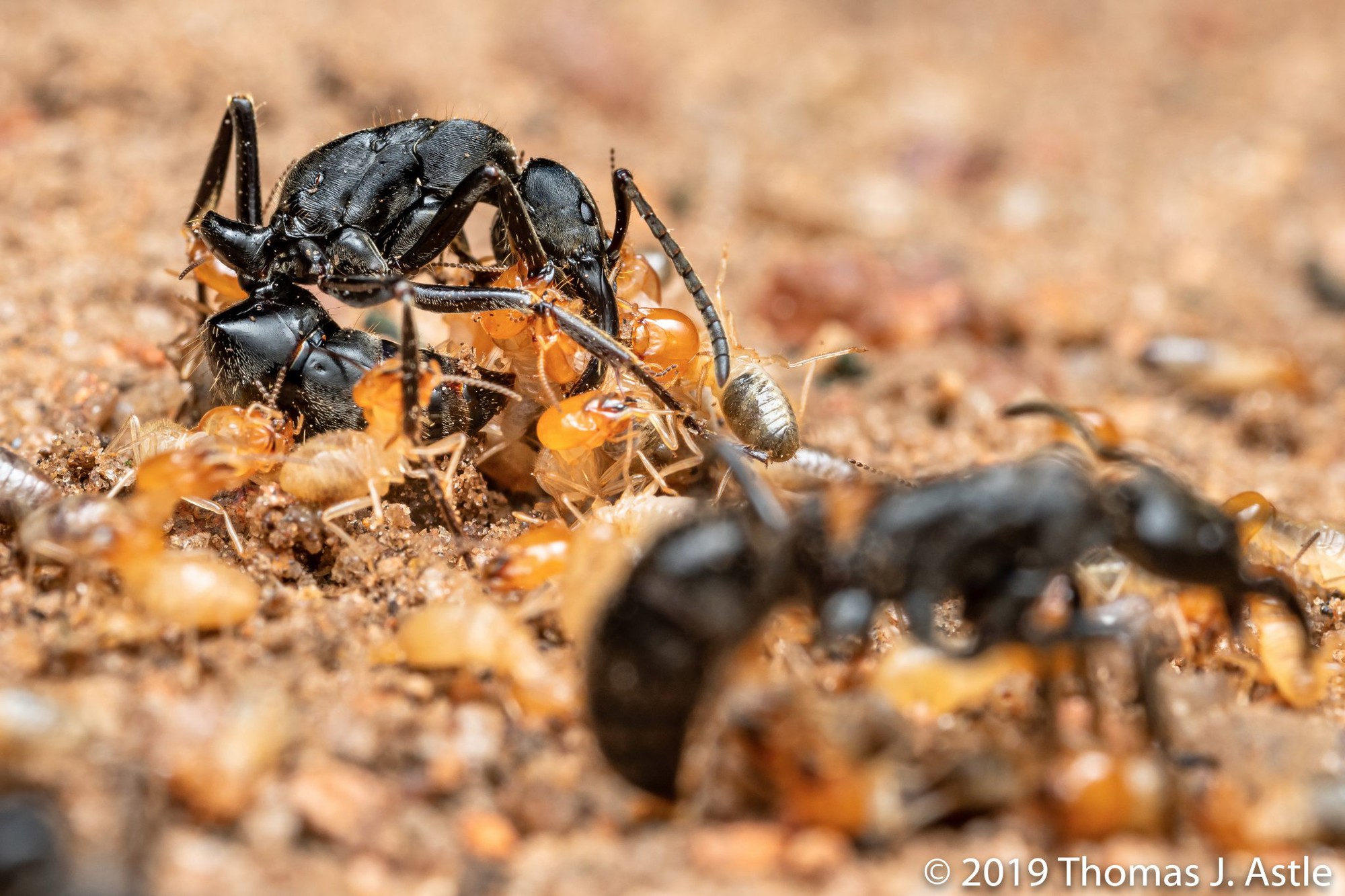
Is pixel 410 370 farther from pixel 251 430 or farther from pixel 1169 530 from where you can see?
pixel 1169 530

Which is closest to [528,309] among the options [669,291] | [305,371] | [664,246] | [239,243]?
[664,246]

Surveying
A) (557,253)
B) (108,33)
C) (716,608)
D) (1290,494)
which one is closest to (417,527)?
(557,253)

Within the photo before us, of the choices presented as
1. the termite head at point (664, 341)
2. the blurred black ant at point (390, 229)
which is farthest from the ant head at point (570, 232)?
the termite head at point (664, 341)

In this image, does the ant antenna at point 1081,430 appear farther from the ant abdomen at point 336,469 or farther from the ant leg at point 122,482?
the ant leg at point 122,482

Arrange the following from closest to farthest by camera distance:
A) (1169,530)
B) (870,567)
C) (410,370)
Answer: (870,567) → (1169,530) → (410,370)

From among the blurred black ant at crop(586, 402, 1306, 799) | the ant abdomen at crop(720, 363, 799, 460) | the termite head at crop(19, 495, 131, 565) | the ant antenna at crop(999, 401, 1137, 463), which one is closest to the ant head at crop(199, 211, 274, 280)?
the termite head at crop(19, 495, 131, 565)

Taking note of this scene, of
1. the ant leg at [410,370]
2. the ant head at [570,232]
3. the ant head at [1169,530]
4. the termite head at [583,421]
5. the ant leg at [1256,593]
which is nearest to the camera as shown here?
the ant head at [1169,530]

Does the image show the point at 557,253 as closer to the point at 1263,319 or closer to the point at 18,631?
the point at 18,631
